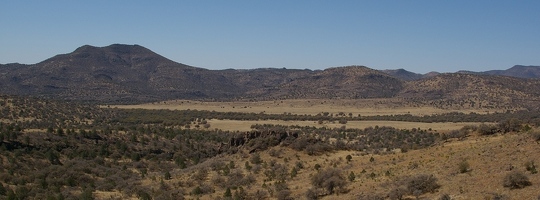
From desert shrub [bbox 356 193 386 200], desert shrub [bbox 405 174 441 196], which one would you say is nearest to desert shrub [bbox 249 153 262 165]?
desert shrub [bbox 356 193 386 200]

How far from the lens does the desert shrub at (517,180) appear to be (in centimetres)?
1623

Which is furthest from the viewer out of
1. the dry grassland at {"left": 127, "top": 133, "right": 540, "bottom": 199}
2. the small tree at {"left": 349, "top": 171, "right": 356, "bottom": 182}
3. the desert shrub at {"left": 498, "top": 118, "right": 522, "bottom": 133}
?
the desert shrub at {"left": 498, "top": 118, "right": 522, "bottom": 133}

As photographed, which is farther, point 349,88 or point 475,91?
point 349,88

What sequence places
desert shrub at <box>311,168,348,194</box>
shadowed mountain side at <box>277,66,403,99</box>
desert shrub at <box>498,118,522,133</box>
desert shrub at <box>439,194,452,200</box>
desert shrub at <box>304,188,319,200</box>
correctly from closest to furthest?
1. desert shrub at <box>439,194,452,200</box>
2. desert shrub at <box>304,188,319,200</box>
3. desert shrub at <box>311,168,348,194</box>
4. desert shrub at <box>498,118,522,133</box>
5. shadowed mountain side at <box>277,66,403,99</box>

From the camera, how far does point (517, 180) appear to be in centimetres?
1625

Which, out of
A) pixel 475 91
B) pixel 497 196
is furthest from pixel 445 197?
pixel 475 91

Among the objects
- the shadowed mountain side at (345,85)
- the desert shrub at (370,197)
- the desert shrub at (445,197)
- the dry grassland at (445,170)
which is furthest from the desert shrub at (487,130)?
the shadowed mountain side at (345,85)

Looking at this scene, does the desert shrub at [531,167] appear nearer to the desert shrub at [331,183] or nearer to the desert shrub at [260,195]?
the desert shrub at [331,183]

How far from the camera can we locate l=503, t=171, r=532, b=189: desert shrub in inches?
639

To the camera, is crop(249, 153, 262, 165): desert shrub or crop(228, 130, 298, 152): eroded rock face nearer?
crop(249, 153, 262, 165): desert shrub

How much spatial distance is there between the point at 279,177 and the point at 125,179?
492 inches

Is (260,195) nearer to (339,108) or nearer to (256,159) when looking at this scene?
(256,159)

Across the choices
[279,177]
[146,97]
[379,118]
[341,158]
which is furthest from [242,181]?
[146,97]

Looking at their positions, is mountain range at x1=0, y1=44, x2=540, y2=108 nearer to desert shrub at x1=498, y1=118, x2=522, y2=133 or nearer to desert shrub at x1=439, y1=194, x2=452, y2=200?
desert shrub at x1=498, y1=118, x2=522, y2=133
